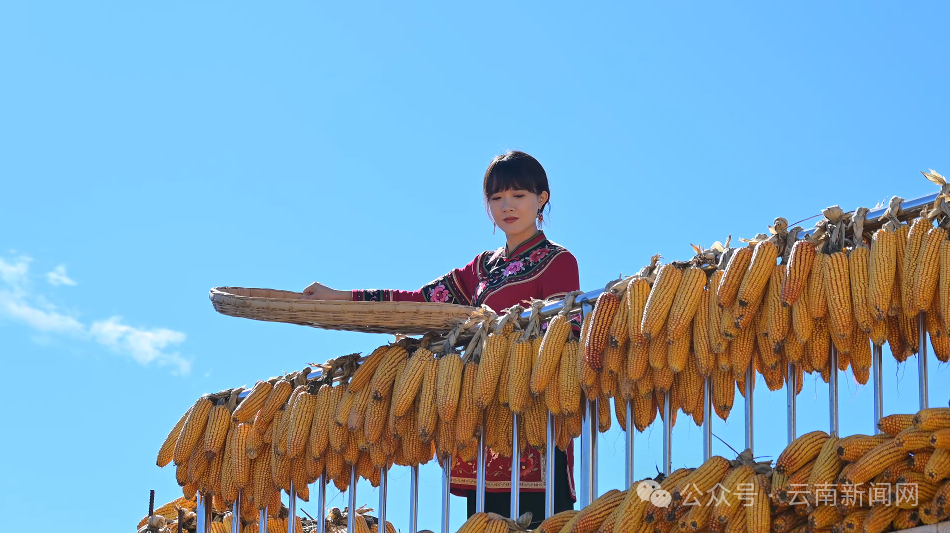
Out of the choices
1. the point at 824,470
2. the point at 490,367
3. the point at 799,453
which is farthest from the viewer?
the point at 490,367

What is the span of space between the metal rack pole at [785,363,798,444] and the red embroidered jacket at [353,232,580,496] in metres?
1.66

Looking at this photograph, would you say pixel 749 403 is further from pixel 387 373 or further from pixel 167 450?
pixel 167 450

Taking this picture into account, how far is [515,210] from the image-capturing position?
856cm

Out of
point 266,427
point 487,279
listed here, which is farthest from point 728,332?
point 266,427

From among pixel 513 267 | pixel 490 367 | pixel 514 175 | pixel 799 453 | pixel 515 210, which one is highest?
pixel 514 175

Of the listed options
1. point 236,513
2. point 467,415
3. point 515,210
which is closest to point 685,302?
point 467,415

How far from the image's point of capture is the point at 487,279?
8.80m

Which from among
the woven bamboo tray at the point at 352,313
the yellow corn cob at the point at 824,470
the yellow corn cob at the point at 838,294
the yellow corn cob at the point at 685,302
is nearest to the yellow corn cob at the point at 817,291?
the yellow corn cob at the point at 838,294

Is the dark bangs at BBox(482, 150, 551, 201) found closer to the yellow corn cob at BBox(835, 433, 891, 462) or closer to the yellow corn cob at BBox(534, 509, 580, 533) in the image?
the yellow corn cob at BBox(534, 509, 580, 533)

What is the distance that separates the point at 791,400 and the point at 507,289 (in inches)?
95.9

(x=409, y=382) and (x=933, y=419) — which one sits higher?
(x=409, y=382)

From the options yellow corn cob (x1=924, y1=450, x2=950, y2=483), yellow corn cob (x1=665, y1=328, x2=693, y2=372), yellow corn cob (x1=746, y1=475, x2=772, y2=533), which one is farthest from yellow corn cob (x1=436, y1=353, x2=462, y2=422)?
yellow corn cob (x1=924, y1=450, x2=950, y2=483)

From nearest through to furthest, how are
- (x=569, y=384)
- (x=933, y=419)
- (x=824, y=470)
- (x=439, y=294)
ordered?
(x=933, y=419) → (x=824, y=470) → (x=569, y=384) → (x=439, y=294)

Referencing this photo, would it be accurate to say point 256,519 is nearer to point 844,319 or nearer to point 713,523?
point 713,523
